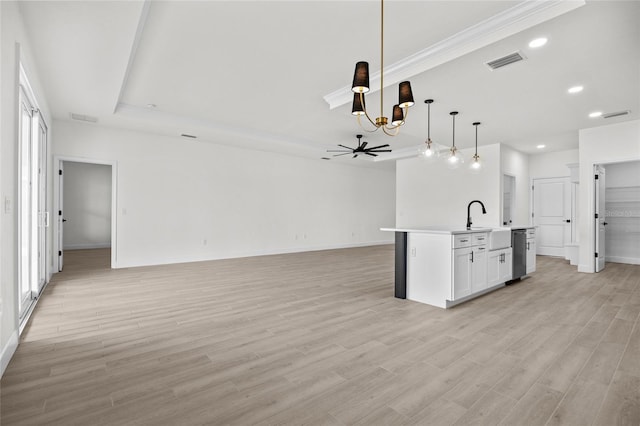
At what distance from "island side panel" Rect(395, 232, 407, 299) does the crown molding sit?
2.01 meters

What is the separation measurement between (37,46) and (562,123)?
25.7 feet

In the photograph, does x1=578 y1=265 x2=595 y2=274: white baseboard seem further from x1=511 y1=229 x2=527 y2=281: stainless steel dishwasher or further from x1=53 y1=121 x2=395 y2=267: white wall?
x1=53 y1=121 x2=395 y2=267: white wall

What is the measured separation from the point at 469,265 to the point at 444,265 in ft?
1.49

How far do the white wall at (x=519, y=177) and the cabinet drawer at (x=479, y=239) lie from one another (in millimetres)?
3875

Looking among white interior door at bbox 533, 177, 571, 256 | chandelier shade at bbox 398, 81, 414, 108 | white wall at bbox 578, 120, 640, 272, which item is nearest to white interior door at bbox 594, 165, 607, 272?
white wall at bbox 578, 120, 640, 272

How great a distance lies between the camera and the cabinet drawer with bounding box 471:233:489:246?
161 inches

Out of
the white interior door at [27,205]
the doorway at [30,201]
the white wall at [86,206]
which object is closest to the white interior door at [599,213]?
the doorway at [30,201]

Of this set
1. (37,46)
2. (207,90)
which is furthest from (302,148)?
(37,46)

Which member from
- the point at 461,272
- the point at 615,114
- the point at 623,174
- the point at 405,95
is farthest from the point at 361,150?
the point at 623,174

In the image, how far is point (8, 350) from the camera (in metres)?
2.33

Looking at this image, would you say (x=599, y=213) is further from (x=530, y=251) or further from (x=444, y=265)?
(x=444, y=265)

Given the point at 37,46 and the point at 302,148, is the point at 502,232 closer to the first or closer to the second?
the point at 302,148

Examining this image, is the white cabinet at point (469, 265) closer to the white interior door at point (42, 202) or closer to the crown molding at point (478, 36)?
the crown molding at point (478, 36)

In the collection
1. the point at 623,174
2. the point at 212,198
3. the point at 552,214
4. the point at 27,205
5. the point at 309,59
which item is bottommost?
the point at 552,214
